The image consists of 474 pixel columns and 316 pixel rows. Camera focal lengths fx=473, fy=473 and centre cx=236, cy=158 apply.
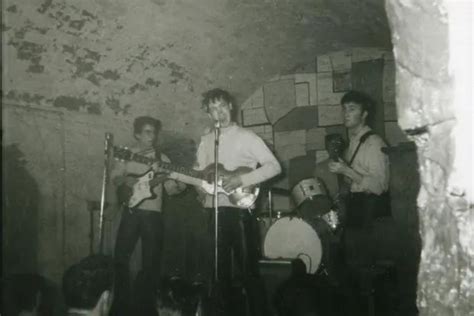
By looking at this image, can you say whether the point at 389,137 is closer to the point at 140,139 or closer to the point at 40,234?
the point at 140,139

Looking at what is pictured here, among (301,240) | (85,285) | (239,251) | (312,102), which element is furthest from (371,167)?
(85,285)

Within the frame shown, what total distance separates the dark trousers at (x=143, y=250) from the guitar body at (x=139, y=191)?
0.10 m

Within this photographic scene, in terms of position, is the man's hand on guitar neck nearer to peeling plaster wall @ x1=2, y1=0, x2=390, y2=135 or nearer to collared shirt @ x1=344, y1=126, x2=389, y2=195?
collared shirt @ x1=344, y1=126, x2=389, y2=195

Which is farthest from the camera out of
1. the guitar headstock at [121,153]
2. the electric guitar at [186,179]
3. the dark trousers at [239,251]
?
the guitar headstock at [121,153]

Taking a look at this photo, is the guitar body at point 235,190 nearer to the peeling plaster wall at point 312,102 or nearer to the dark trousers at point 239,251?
the dark trousers at point 239,251

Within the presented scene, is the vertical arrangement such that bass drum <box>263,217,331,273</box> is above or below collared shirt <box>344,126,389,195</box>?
below

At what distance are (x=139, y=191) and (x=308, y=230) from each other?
1.90 meters

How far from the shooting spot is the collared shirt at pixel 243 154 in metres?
4.72

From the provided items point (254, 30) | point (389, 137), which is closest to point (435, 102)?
point (254, 30)

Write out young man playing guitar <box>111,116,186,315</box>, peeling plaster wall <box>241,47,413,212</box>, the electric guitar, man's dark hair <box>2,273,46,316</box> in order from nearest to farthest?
man's dark hair <box>2,273,46,316</box>
the electric guitar
young man playing guitar <box>111,116,186,315</box>
peeling plaster wall <box>241,47,413,212</box>

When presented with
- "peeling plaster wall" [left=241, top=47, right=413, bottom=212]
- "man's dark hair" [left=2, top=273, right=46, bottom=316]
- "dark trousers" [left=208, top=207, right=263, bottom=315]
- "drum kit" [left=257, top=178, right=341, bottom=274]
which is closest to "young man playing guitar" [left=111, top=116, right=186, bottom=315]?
"dark trousers" [left=208, top=207, right=263, bottom=315]

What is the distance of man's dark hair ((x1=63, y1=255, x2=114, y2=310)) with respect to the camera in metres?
2.11

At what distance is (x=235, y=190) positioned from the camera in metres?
4.79

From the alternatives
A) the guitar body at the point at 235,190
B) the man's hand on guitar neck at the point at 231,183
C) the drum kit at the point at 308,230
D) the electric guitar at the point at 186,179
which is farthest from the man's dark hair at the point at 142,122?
the drum kit at the point at 308,230
